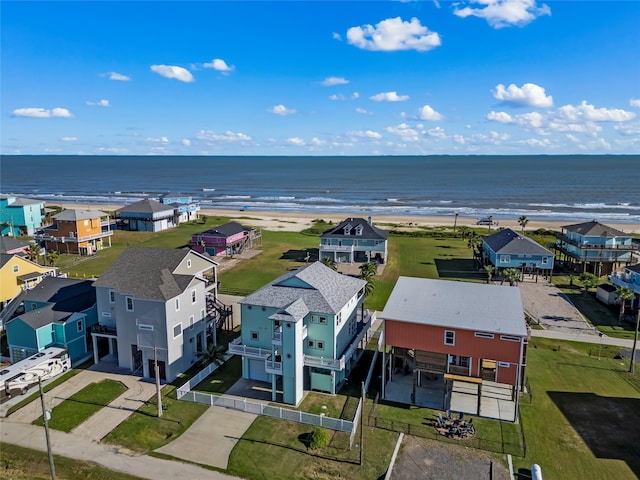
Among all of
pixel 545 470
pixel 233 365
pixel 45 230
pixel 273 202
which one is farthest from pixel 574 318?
pixel 273 202

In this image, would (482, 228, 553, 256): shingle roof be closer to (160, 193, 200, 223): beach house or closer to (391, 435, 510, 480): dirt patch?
(391, 435, 510, 480): dirt patch

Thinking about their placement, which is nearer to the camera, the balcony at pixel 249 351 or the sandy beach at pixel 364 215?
the balcony at pixel 249 351

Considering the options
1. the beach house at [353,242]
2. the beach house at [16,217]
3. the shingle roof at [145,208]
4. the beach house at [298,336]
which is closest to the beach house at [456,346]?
the beach house at [298,336]

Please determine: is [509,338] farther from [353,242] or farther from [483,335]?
[353,242]

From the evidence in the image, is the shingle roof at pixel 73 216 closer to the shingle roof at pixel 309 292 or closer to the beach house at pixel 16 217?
the beach house at pixel 16 217

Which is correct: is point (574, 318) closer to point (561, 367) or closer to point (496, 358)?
point (561, 367)
